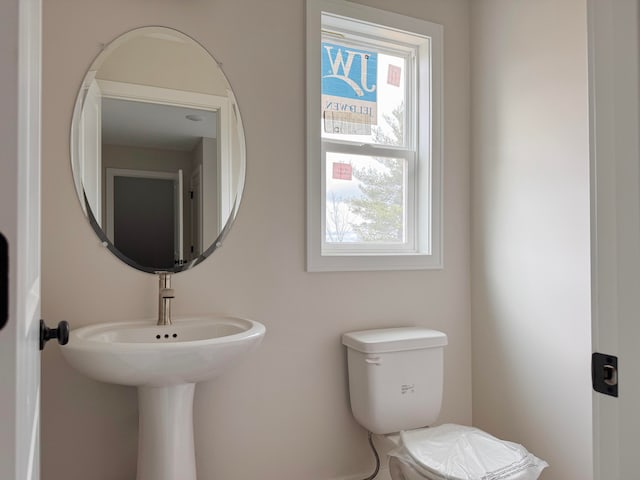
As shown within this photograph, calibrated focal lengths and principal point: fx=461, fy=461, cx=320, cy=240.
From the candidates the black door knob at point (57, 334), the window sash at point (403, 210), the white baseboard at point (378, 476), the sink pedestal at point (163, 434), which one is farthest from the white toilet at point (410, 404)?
the black door knob at point (57, 334)

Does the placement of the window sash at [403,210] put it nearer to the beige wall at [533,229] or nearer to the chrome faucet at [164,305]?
the beige wall at [533,229]

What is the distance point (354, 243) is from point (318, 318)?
16.6 inches

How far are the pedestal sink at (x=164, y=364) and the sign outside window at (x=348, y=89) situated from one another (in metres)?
1.08

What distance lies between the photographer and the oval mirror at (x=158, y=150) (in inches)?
65.6

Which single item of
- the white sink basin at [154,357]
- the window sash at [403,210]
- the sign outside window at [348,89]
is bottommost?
the white sink basin at [154,357]

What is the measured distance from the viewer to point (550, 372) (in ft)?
6.42

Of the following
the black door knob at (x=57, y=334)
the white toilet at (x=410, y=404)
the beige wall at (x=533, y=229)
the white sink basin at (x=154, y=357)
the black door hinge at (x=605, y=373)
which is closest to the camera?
the black door hinge at (x=605, y=373)

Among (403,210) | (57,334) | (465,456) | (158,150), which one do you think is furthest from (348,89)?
(57,334)

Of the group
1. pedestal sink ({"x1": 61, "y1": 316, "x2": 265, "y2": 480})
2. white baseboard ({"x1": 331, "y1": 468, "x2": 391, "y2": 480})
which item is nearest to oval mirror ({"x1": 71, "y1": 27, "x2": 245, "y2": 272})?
pedestal sink ({"x1": 61, "y1": 316, "x2": 265, "y2": 480})

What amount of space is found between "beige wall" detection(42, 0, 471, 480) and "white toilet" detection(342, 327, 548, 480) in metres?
0.15

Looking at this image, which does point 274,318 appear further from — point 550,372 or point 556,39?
point 556,39

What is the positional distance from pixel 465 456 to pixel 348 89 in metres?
1.65

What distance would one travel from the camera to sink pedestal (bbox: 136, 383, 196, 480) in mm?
1507

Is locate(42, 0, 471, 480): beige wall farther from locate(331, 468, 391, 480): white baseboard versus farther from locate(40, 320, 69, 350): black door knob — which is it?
locate(40, 320, 69, 350): black door knob
